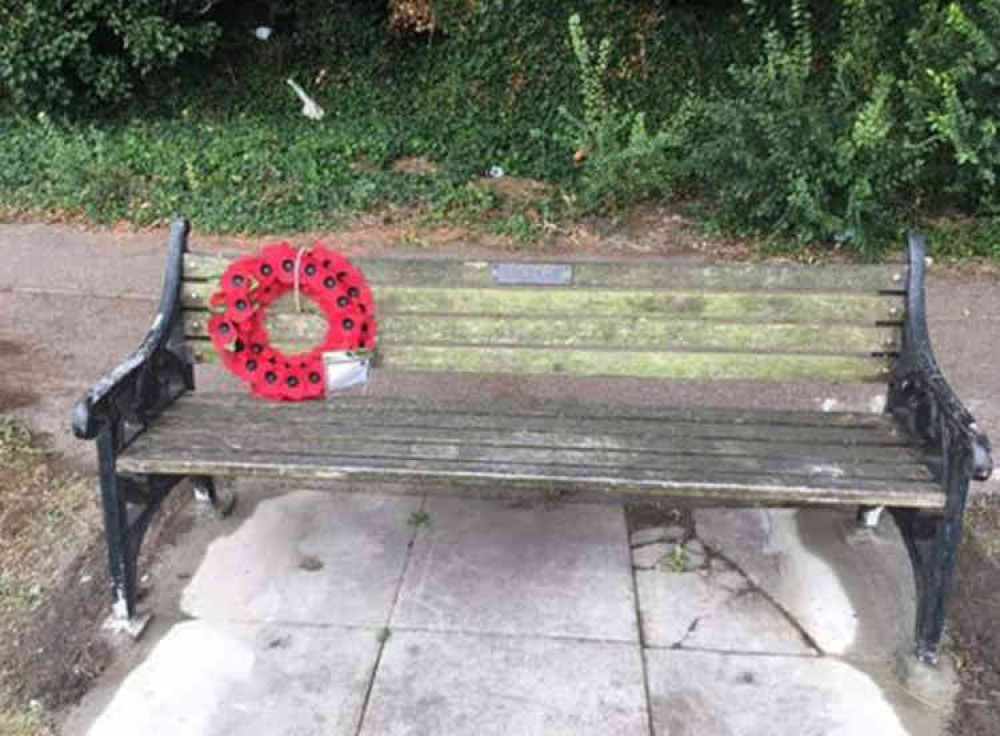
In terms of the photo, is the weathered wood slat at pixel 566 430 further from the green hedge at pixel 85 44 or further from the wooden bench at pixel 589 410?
the green hedge at pixel 85 44

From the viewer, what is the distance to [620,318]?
3287mm

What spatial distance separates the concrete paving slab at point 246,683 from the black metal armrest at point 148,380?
0.64 metres

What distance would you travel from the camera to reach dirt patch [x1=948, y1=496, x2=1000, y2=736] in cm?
270

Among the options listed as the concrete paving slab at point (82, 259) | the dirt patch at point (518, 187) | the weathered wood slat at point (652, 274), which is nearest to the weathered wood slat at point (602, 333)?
the weathered wood slat at point (652, 274)

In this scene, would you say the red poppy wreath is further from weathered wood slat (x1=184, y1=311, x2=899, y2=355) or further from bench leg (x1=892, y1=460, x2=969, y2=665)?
bench leg (x1=892, y1=460, x2=969, y2=665)

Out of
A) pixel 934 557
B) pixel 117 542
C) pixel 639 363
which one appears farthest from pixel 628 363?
pixel 117 542

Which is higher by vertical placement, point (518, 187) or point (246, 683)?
point (518, 187)

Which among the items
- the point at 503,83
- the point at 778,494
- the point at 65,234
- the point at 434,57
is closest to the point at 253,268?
the point at 778,494

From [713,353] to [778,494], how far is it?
0.66 meters

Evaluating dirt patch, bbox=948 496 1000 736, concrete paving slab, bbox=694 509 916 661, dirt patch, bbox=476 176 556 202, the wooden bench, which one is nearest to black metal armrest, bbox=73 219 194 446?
the wooden bench

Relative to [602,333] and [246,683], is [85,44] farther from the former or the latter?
[246,683]

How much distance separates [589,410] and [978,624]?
Result: 4.31 feet

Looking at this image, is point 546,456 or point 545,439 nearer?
point 546,456

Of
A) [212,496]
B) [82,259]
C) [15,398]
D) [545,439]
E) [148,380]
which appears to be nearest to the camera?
[545,439]
